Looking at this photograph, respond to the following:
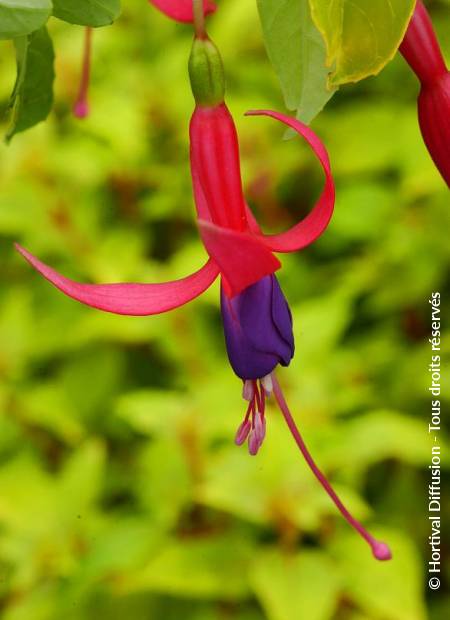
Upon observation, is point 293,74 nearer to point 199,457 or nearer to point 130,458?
point 199,457

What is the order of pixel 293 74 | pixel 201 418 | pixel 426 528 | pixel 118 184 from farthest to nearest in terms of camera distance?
1. pixel 118 184
2. pixel 426 528
3. pixel 201 418
4. pixel 293 74

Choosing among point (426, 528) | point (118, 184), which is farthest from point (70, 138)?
point (426, 528)

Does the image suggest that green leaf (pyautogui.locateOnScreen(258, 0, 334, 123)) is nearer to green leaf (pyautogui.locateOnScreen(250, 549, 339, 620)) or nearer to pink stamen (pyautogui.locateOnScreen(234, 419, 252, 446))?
pink stamen (pyautogui.locateOnScreen(234, 419, 252, 446))

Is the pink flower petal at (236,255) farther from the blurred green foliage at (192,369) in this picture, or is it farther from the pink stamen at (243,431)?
the blurred green foliage at (192,369)

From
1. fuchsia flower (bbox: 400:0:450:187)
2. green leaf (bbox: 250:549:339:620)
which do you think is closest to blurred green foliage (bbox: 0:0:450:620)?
green leaf (bbox: 250:549:339:620)

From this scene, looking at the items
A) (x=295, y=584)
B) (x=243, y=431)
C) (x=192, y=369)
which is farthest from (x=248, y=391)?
(x=192, y=369)
